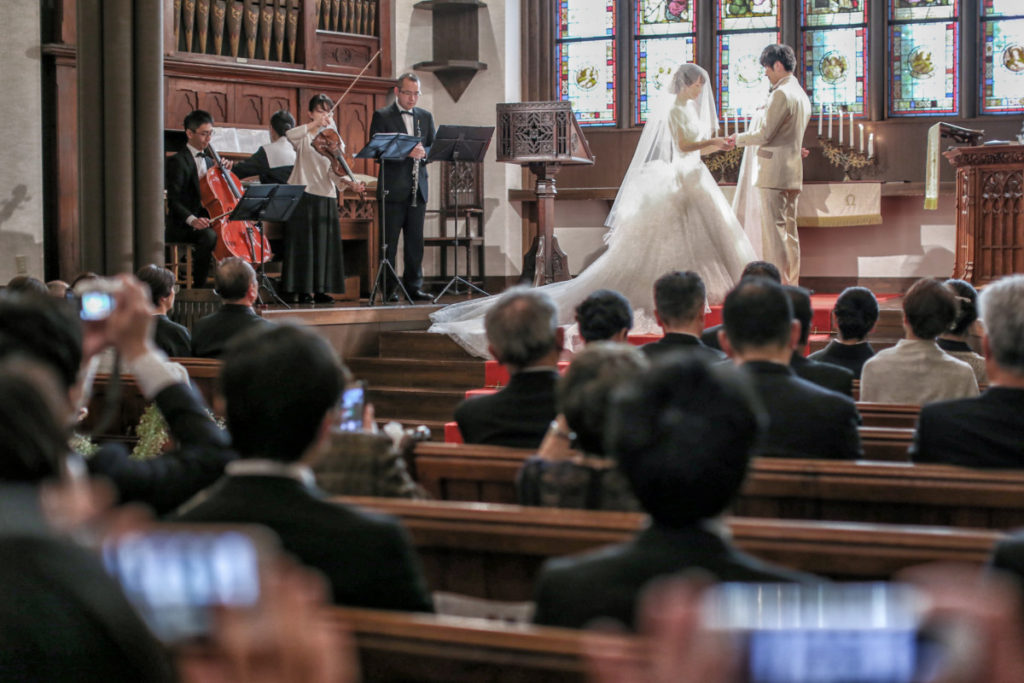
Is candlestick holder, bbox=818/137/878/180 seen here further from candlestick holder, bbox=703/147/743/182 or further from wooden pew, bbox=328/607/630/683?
wooden pew, bbox=328/607/630/683

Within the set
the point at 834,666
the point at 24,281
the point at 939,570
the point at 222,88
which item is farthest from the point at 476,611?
the point at 222,88

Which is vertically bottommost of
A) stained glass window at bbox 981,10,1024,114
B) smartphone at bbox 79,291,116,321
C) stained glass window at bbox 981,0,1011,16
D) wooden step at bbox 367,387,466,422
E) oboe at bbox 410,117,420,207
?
wooden step at bbox 367,387,466,422

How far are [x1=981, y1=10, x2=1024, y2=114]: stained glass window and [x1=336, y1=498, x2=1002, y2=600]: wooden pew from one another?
10167 millimetres

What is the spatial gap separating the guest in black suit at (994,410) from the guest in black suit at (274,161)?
6997 mm

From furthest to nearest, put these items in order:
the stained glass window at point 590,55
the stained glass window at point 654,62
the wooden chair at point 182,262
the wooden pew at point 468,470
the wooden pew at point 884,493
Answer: the stained glass window at point 590,55, the stained glass window at point 654,62, the wooden chair at point 182,262, the wooden pew at point 468,470, the wooden pew at point 884,493

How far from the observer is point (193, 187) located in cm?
877

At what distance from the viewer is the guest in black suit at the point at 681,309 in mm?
3992

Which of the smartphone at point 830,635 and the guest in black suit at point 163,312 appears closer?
the smartphone at point 830,635

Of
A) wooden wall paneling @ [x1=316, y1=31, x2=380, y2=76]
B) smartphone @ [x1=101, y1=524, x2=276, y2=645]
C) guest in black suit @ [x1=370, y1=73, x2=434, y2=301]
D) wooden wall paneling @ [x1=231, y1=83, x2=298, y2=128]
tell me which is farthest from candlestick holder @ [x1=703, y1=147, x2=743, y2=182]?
smartphone @ [x1=101, y1=524, x2=276, y2=645]

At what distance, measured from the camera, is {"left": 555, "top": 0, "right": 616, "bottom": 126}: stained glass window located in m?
12.2

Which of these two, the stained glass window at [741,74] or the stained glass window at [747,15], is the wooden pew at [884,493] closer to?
the stained glass window at [741,74]

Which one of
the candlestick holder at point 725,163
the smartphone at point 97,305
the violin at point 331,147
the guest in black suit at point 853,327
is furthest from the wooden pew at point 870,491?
the candlestick holder at point 725,163

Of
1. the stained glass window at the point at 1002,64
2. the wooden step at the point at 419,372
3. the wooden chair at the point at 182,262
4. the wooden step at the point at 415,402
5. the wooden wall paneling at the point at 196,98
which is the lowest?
the wooden step at the point at 415,402

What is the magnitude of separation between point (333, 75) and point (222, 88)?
1.07m
